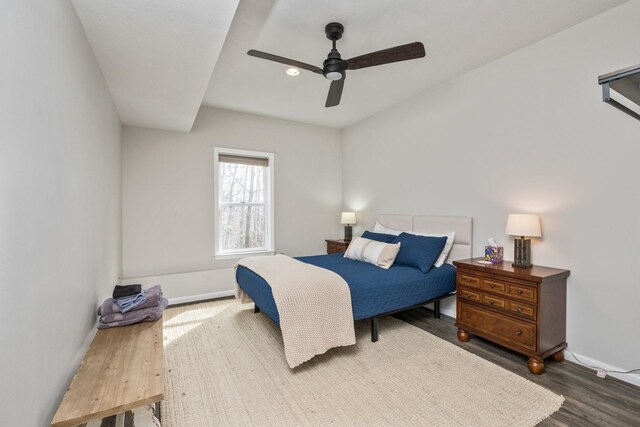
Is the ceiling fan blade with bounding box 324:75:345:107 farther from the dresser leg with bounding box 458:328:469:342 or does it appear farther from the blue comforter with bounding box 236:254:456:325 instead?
the dresser leg with bounding box 458:328:469:342

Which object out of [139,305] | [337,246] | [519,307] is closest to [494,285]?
[519,307]

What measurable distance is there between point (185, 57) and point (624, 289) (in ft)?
12.3

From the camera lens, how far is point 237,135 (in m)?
4.59

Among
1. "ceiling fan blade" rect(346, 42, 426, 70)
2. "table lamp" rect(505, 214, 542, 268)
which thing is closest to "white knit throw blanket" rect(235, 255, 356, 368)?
"table lamp" rect(505, 214, 542, 268)

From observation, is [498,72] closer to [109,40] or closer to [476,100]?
[476,100]

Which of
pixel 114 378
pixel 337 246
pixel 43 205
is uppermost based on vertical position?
pixel 43 205

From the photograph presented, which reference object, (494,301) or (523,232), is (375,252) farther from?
(523,232)

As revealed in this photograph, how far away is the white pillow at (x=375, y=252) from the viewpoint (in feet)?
11.0

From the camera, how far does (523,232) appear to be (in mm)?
2600

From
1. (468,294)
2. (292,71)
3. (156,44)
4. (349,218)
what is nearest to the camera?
(156,44)

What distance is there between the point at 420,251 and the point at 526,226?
102 centimetres

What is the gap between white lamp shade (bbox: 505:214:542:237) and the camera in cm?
259

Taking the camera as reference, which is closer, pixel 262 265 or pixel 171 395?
pixel 171 395

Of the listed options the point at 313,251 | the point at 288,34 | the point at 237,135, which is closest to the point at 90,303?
the point at 288,34
